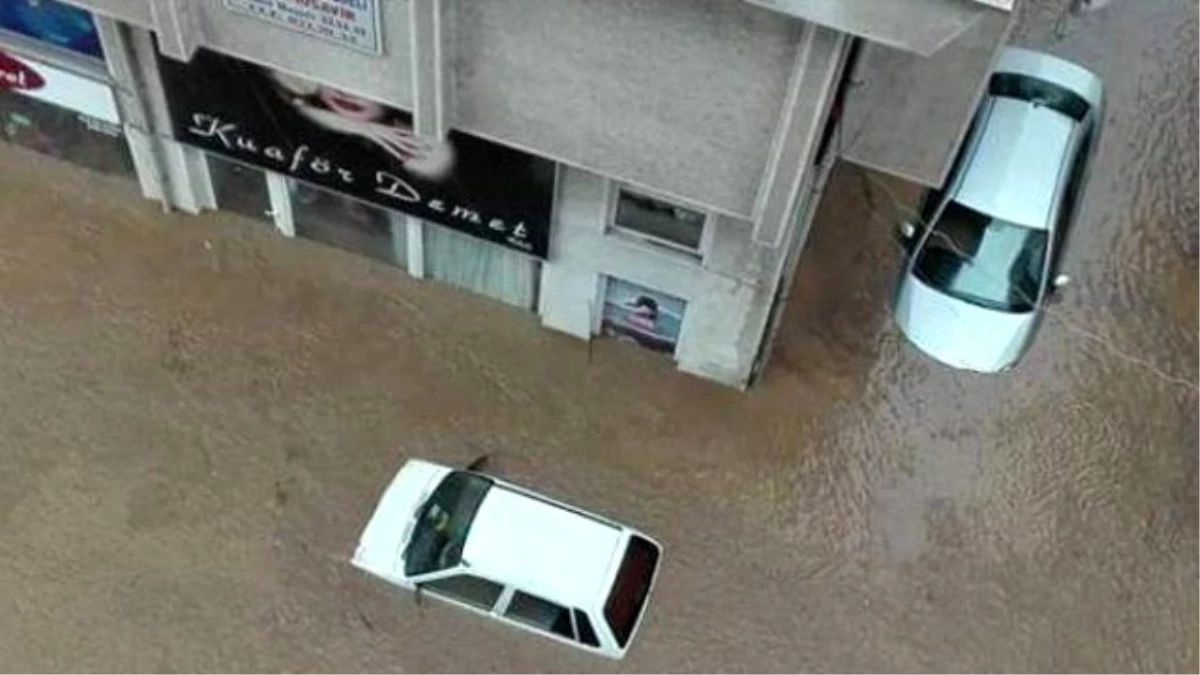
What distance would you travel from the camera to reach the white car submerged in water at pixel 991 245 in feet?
52.8

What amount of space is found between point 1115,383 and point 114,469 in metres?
10.9

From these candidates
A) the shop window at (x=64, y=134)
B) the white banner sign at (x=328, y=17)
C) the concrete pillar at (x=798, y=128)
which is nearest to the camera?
the concrete pillar at (x=798, y=128)

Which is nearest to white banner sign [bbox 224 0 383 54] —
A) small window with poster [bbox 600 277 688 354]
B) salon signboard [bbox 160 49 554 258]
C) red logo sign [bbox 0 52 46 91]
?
salon signboard [bbox 160 49 554 258]

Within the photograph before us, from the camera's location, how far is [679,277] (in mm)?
14406

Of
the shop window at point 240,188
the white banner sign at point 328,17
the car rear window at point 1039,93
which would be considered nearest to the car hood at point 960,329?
the car rear window at point 1039,93

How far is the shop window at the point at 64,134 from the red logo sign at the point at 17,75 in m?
0.35

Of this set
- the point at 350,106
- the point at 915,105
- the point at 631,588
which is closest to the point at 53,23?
the point at 350,106

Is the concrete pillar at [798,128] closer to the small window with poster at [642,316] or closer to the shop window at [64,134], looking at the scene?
the small window with poster at [642,316]

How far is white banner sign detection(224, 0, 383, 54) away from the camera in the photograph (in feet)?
37.2

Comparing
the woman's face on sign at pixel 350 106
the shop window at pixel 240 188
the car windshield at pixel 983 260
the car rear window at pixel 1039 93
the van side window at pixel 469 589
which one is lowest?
the van side window at pixel 469 589

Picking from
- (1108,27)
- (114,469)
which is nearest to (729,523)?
(114,469)

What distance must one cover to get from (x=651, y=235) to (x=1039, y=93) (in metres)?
5.85

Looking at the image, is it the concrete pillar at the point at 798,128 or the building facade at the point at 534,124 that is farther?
the building facade at the point at 534,124

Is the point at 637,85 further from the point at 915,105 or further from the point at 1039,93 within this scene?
the point at 1039,93
